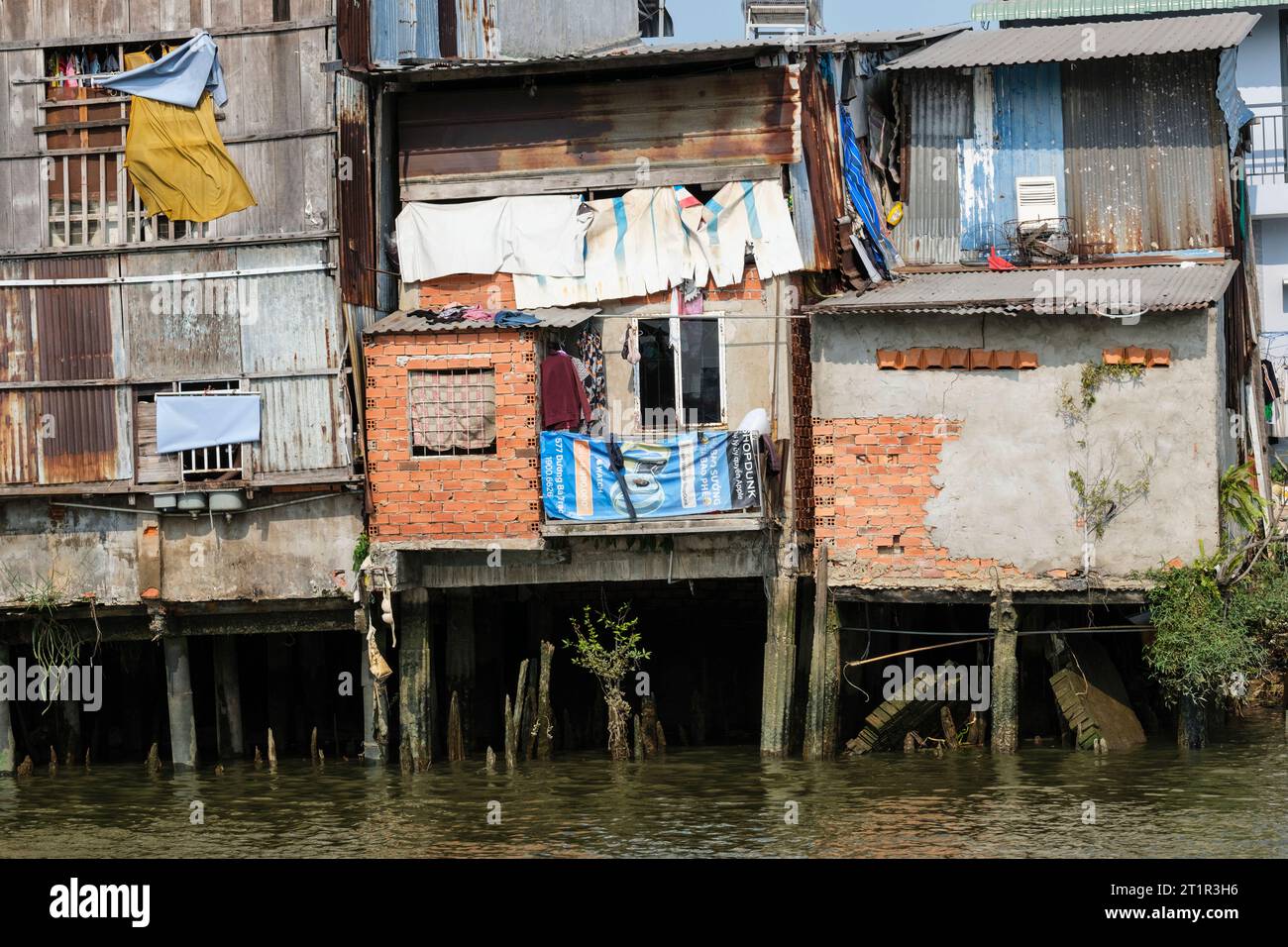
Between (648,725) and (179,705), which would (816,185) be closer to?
(648,725)

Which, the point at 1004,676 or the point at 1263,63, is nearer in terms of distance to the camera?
the point at 1004,676

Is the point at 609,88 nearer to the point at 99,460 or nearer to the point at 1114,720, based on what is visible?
the point at 99,460

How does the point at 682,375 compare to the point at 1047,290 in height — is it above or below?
below

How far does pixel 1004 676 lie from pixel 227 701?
1013cm

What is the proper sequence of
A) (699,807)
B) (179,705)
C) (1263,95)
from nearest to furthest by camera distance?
(699,807) < (179,705) < (1263,95)

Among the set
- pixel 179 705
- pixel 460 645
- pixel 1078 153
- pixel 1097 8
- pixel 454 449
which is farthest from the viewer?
pixel 1097 8

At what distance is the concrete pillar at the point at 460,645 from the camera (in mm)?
24328

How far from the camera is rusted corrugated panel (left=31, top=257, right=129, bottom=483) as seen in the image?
22891 millimetres

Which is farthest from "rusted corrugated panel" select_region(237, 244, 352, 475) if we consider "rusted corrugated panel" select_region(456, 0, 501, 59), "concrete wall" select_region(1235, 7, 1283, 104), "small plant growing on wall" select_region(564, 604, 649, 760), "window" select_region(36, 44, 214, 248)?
"concrete wall" select_region(1235, 7, 1283, 104)

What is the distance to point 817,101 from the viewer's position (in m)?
23.3

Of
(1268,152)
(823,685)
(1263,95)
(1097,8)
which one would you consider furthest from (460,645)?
(1263,95)

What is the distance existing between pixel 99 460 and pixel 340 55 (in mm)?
5857

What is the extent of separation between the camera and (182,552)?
75.9 ft

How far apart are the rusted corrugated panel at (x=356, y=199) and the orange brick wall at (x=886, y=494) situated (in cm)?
612
